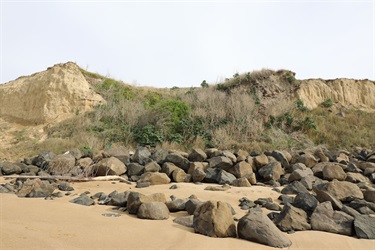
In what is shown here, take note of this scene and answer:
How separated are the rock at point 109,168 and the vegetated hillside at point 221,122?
3.39 m

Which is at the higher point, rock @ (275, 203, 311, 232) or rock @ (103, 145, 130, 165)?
rock @ (103, 145, 130, 165)

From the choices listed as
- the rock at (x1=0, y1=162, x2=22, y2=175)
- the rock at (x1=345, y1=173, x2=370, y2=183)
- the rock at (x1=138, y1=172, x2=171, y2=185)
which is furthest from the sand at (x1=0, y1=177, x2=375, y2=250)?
the rock at (x1=345, y1=173, x2=370, y2=183)

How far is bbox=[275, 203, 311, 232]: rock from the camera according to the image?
3775mm

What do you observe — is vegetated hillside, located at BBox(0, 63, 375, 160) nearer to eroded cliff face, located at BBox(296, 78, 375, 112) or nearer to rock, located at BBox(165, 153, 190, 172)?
eroded cliff face, located at BBox(296, 78, 375, 112)

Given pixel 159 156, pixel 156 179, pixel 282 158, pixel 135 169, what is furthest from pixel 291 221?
pixel 159 156

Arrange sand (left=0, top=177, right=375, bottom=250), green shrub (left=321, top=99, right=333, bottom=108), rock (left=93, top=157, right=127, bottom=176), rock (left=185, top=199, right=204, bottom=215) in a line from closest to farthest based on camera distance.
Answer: sand (left=0, top=177, right=375, bottom=250) < rock (left=185, top=199, right=204, bottom=215) < rock (left=93, top=157, right=127, bottom=176) < green shrub (left=321, top=99, right=333, bottom=108)

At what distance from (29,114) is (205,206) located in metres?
15.4

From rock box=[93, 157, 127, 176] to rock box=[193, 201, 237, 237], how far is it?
15.1 ft

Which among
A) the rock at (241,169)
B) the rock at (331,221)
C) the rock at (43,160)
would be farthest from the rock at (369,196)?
the rock at (43,160)

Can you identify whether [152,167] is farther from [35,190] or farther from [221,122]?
→ [221,122]

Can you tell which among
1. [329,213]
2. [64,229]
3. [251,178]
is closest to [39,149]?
[251,178]

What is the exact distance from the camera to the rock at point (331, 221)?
12.5 feet

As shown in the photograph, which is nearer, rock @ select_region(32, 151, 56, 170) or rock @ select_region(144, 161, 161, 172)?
rock @ select_region(144, 161, 161, 172)

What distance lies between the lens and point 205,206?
3.64 metres
